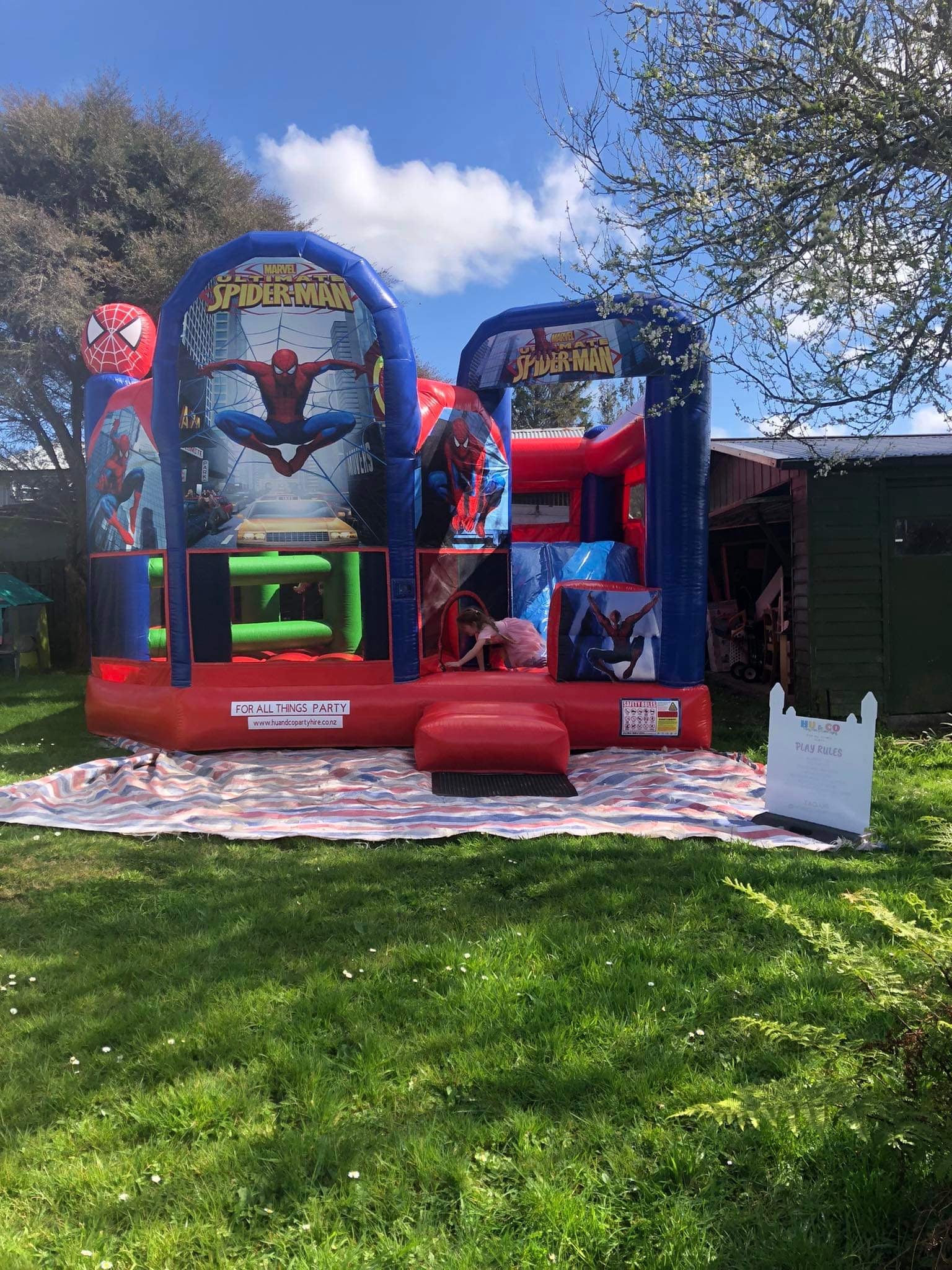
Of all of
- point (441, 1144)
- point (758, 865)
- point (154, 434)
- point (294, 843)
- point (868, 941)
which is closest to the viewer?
point (441, 1144)

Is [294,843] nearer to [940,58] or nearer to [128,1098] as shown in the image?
[128,1098]

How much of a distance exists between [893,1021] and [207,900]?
266 centimetres

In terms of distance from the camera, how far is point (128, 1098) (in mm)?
2301

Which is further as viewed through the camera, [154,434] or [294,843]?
[154,434]

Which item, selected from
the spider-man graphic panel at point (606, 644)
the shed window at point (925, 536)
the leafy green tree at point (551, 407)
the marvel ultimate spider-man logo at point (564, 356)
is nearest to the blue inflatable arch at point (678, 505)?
the spider-man graphic panel at point (606, 644)

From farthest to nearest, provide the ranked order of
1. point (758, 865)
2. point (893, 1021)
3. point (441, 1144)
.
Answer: point (758, 865)
point (893, 1021)
point (441, 1144)

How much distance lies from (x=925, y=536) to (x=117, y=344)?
7.85m

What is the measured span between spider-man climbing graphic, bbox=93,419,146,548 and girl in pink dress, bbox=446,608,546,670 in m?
2.91

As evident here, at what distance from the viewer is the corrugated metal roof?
769cm

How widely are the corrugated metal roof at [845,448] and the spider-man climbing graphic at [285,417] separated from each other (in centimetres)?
348

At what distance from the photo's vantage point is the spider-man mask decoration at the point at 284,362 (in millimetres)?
6703

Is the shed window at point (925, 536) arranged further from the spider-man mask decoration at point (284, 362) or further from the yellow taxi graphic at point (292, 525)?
the spider-man mask decoration at point (284, 362)

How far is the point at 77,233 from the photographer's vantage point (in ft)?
46.5

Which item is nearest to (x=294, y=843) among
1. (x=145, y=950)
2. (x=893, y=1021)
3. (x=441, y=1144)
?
(x=145, y=950)
